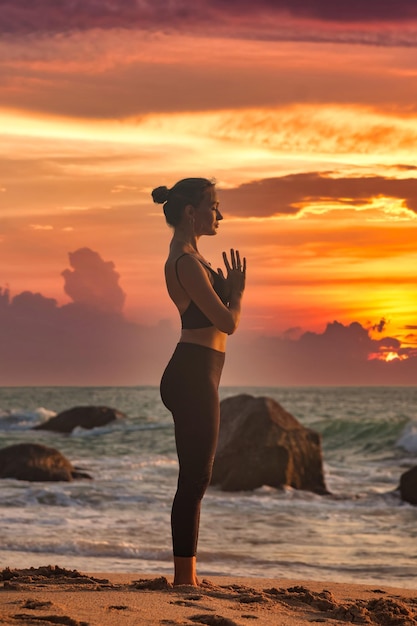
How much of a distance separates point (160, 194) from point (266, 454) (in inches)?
540

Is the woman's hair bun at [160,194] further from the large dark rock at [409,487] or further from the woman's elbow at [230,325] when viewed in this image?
the large dark rock at [409,487]

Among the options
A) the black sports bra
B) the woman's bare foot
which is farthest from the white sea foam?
the black sports bra

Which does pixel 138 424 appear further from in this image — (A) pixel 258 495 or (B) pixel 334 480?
(A) pixel 258 495

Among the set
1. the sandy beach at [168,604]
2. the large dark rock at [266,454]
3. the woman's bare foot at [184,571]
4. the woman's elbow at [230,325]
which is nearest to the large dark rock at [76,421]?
the large dark rock at [266,454]

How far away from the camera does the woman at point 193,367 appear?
6.88 meters

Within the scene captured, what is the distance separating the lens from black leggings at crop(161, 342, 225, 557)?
694cm

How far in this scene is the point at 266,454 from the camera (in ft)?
66.8

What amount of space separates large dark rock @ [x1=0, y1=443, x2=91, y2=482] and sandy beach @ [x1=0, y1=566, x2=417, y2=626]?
12964 mm

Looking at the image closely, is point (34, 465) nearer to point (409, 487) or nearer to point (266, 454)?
point (266, 454)

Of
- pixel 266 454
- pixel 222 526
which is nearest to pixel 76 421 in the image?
pixel 266 454

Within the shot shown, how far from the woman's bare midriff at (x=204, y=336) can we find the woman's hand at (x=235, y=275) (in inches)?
10.6

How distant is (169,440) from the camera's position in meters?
38.0

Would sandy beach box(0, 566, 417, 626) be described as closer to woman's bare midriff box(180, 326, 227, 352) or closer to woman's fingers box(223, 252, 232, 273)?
woman's bare midriff box(180, 326, 227, 352)

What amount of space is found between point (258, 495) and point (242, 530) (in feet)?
13.5
